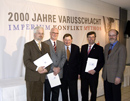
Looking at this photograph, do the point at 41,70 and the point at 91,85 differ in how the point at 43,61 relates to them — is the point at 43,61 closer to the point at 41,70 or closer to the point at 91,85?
the point at 41,70

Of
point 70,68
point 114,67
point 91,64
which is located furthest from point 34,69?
point 114,67

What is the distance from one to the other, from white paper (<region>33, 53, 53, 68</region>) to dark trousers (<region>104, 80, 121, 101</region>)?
114cm

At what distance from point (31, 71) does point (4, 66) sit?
1.06 m

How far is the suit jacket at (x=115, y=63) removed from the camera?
2.56m

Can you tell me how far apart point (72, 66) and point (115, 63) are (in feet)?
2.46

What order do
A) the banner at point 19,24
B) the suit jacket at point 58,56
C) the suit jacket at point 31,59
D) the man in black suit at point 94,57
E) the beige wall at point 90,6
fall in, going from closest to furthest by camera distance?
the suit jacket at point 31,59
the suit jacket at point 58,56
the man in black suit at point 94,57
the banner at point 19,24
the beige wall at point 90,6

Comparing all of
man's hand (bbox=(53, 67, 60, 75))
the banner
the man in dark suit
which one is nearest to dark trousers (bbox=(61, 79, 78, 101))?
man's hand (bbox=(53, 67, 60, 75))

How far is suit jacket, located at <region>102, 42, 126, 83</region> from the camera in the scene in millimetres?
2559

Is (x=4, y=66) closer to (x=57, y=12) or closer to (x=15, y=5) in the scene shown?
(x=15, y=5)

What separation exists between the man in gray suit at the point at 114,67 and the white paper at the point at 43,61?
1.03 meters

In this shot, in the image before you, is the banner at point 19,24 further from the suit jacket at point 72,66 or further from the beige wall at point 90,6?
the suit jacket at point 72,66

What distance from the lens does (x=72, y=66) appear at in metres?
2.80

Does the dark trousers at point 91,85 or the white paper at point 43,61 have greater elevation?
the white paper at point 43,61

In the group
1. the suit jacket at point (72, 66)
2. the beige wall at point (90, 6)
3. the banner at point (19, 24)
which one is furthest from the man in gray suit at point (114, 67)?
the beige wall at point (90, 6)
